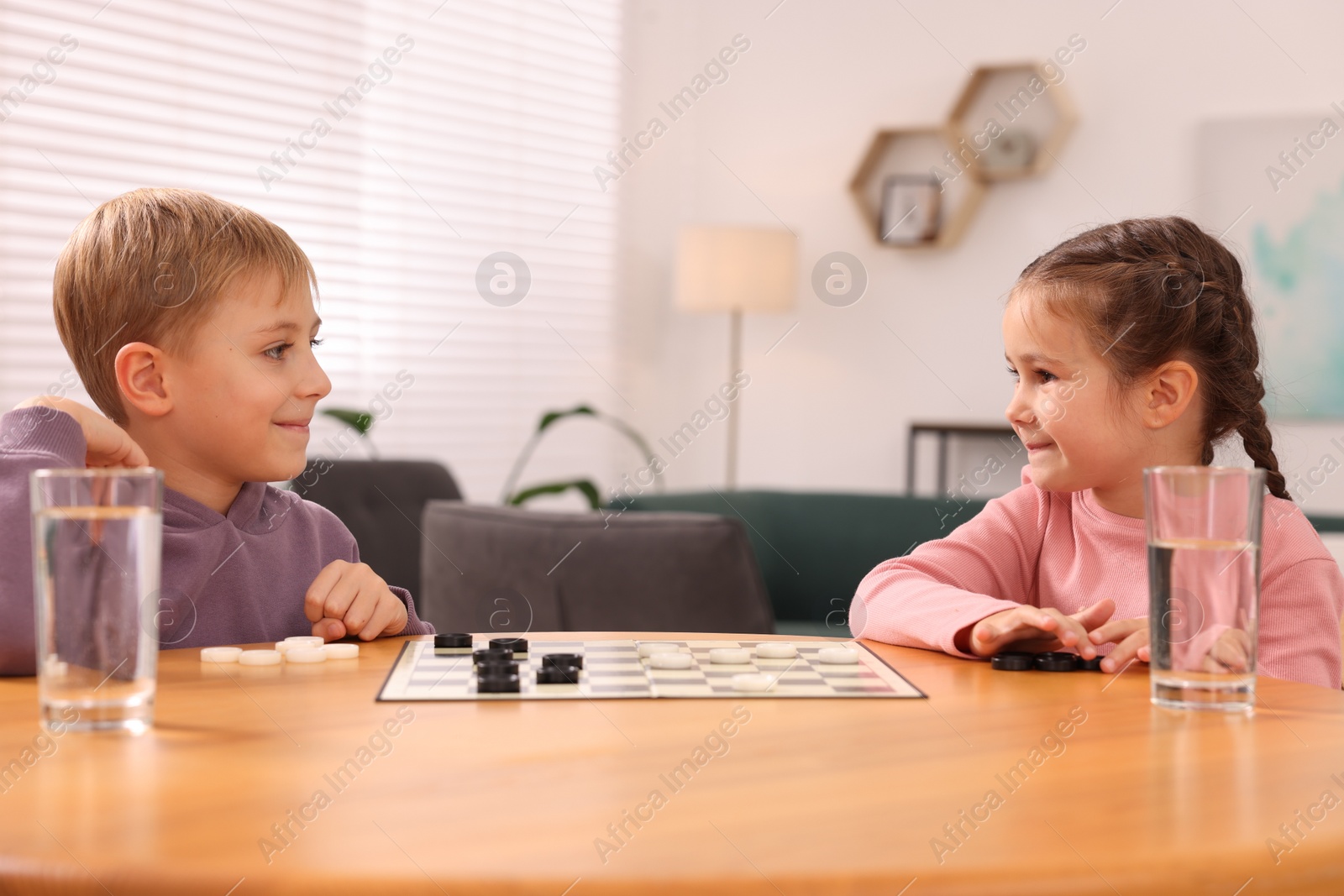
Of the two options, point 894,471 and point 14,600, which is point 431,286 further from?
point 14,600

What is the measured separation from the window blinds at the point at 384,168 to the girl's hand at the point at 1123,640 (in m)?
2.67

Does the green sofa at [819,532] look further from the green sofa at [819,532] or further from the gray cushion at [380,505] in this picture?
the gray cushion at [380,505]

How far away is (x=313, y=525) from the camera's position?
1.28 m

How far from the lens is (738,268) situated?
165 inches

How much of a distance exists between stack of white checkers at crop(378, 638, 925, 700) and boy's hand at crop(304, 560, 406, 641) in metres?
0.05

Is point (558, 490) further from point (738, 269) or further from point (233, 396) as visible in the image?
point (233, 396)

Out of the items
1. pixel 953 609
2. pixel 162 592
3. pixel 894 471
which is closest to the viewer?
pixel 953 609

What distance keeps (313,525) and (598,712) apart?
641 mm

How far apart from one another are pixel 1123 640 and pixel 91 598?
71cm

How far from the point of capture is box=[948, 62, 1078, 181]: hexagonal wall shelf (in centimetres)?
422

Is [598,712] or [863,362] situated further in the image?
[863,362]

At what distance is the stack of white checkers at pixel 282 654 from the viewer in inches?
34.8

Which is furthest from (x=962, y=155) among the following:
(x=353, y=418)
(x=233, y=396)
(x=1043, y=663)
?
(x=1043, y=663)

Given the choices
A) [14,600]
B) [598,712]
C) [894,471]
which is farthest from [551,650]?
[894,471]
